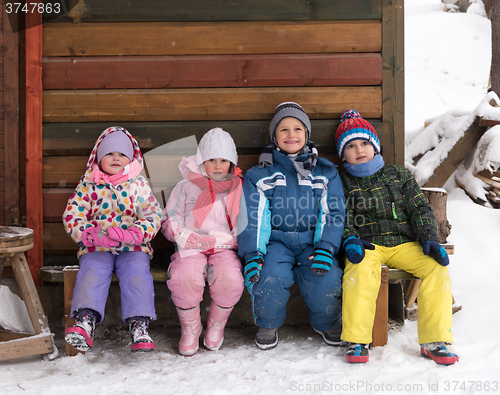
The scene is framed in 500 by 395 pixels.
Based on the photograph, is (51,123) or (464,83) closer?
(51,123)

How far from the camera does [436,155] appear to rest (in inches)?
191

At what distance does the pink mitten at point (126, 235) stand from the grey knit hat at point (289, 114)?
113 cm

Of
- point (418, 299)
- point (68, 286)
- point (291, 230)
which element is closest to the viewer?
point (418, 299)

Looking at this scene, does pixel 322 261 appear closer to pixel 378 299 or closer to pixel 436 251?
pixel 378 299

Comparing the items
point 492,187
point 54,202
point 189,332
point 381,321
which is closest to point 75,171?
point 54,202

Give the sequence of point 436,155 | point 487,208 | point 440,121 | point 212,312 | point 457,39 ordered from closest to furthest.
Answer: point 212,312 → point 487,208 → point 436,155 → point 440,121 → point 457,39

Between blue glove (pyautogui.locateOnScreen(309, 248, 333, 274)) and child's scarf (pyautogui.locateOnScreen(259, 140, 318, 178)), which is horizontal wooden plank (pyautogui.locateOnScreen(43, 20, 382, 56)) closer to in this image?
child's scarf (pyautogui.locateOnScreen(259, 140, 318, 178))

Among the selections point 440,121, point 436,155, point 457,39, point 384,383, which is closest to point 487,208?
point 436,155

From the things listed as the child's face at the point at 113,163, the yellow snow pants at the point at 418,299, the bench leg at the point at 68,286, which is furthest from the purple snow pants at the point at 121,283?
the yellow snow pants at the point at 418,299

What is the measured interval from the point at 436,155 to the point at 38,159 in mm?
4360

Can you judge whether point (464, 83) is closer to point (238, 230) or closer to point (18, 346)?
point (238, 230)

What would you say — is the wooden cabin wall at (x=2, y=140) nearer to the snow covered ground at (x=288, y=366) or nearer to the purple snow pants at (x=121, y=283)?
the purple snow pants at (x=121, y=283)

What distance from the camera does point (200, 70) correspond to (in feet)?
9.46

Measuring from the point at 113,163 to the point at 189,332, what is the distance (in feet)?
3.93
